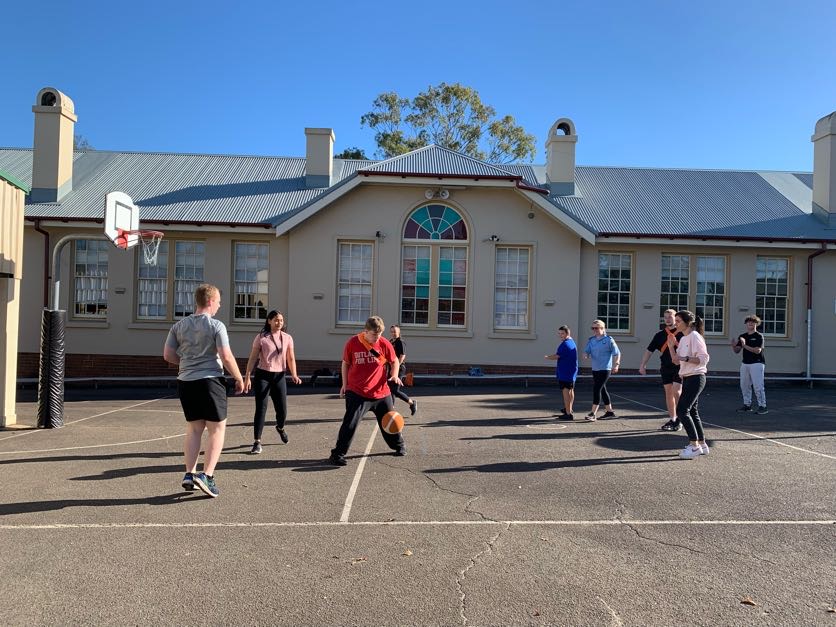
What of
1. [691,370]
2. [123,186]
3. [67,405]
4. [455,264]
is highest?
[123,186]

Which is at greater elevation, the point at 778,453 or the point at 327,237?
the point at 327,237

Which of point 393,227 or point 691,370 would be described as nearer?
point 691,370

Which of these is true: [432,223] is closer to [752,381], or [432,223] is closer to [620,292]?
[620,292]

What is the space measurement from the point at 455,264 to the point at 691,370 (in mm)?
10978

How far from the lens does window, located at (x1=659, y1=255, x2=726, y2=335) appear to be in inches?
778

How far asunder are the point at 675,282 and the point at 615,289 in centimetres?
185

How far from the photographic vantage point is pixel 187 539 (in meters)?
5.23

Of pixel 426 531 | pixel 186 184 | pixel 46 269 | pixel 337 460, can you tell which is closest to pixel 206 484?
pixel 337 460

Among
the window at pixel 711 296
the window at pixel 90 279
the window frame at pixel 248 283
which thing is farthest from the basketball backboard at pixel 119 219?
the window at pixel 711 296

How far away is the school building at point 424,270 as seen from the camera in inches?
747

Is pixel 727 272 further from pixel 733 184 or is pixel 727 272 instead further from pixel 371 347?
pixel 371 347

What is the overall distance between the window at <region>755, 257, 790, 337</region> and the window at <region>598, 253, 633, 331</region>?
12.7ft

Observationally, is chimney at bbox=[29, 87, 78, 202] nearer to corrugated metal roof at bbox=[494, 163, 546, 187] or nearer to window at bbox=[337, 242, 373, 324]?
window at bbox=[337, 242, 373, 324]

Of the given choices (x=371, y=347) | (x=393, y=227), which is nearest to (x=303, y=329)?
(x=393, y=227)
